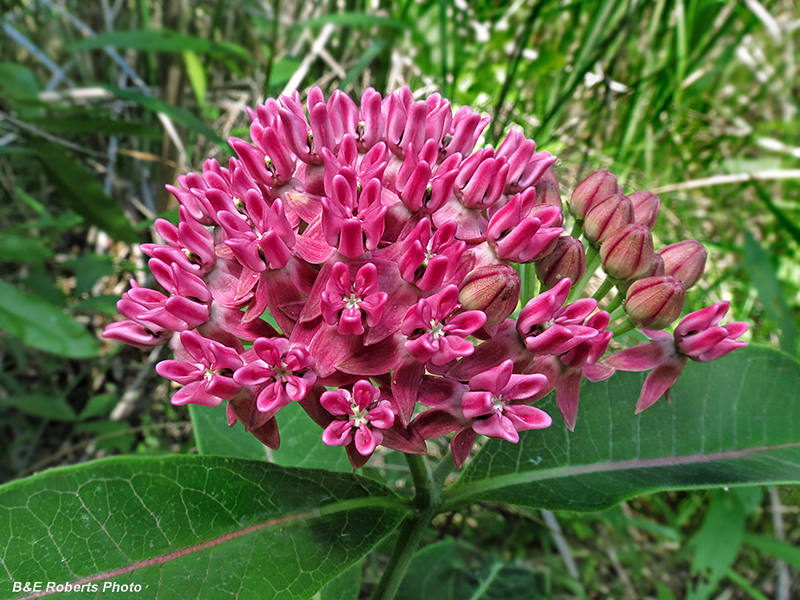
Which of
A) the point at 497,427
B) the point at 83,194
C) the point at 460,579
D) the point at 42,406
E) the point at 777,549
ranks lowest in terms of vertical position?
the point at 42,406

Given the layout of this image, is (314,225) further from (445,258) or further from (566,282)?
(566,282)

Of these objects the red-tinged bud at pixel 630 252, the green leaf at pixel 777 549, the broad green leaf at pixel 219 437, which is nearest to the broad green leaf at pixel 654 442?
the red-tinged bud at pixel 630 252

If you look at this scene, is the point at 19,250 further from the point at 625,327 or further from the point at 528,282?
the point at 625,327

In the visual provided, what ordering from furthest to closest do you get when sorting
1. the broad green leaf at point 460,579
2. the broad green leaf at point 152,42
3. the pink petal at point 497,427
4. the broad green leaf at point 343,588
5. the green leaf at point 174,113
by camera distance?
the broad green leaf at point 152,42, the green leaf at point 174,113, the broad green leaf at point 460,579, the broad green leaf at point 343,588, the pink petal at point 497,427

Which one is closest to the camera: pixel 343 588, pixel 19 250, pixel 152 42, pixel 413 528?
pixel 413 528

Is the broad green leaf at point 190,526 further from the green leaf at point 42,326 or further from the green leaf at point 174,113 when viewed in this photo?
the green leaf at point 174,113

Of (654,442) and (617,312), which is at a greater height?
(617,312)

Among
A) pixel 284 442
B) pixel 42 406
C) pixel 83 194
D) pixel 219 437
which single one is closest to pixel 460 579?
pixel 284 442
